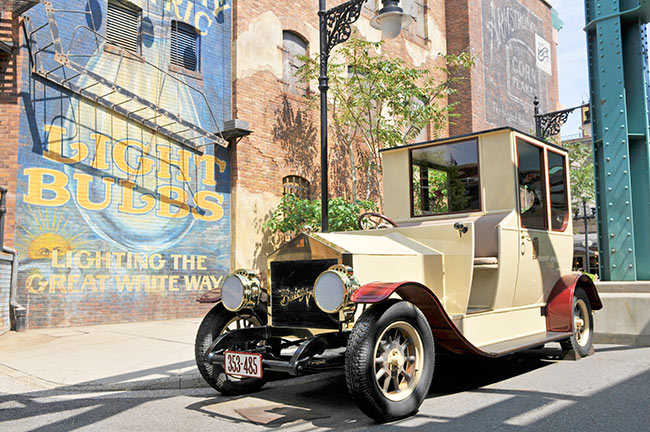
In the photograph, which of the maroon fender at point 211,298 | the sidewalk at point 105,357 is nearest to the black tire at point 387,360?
the maroon fender at point 211,298

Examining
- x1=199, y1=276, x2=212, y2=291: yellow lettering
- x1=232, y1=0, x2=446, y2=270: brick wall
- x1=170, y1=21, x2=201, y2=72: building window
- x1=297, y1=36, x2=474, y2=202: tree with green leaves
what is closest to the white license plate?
x1=199, y1=276, x2=212, y2=291: yellow lettering

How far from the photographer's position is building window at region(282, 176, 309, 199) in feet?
47.3

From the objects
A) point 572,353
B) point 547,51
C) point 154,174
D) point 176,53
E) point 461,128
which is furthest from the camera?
point 547,51

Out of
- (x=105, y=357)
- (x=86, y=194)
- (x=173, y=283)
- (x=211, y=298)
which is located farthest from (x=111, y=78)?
(x=211, y=298)

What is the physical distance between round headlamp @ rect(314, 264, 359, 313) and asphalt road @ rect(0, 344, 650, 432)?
89 centimetres

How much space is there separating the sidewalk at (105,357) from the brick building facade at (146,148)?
1.16 m

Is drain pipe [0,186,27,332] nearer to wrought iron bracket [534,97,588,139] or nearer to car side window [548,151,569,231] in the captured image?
car side window [548,151,569,231]

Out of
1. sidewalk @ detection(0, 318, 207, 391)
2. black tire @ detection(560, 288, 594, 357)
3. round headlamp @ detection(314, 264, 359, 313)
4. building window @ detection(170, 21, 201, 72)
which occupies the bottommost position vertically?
sidewalk @ detection(0, 318, 207, 391)

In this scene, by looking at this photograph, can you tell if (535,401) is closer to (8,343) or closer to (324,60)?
(324,60)

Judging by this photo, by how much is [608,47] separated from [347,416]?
680 cm

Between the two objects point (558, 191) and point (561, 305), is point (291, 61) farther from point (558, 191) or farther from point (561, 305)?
point (561, 305)

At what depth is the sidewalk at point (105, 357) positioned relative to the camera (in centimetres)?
590

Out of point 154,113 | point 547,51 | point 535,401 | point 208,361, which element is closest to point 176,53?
point 154,113

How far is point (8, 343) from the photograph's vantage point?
8625 mm
